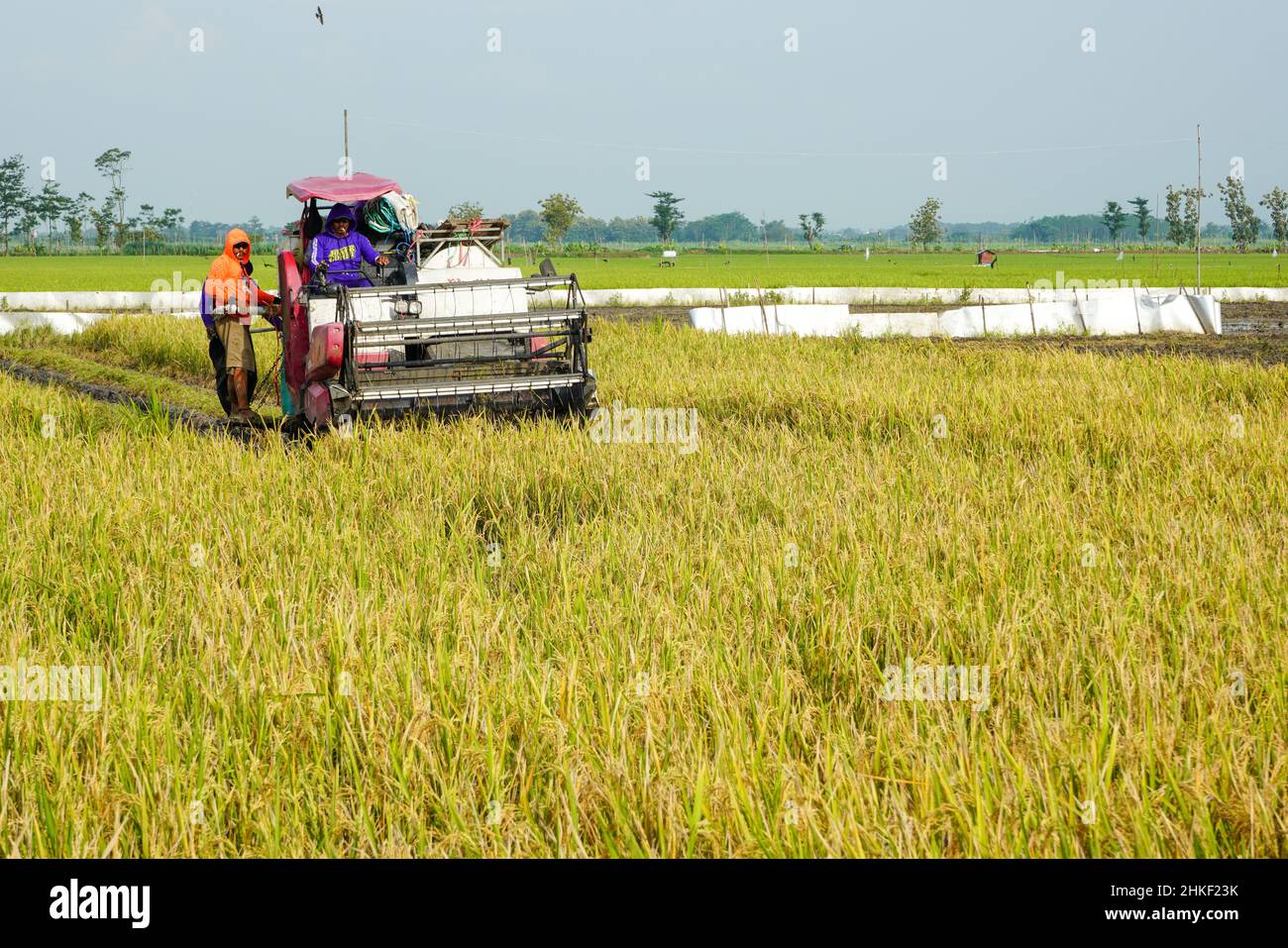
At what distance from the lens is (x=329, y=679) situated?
3.65 m

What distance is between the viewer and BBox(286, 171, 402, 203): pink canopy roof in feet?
30.4

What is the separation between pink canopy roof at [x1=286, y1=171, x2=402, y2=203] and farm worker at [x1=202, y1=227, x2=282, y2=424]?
72cm

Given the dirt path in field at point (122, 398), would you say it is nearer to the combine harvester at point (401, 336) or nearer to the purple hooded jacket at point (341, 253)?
the combine harvester at point (401, 336)

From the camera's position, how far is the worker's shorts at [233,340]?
10312 millimetres

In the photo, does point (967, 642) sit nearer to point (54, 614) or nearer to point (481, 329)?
point (54, 614)

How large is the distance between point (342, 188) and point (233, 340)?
1.79m

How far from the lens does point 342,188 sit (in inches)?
370

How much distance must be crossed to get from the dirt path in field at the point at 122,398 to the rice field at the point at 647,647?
2.02m

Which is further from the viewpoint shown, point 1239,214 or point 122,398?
point 1239,214

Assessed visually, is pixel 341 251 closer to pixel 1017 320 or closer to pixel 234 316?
pixel 234 316
